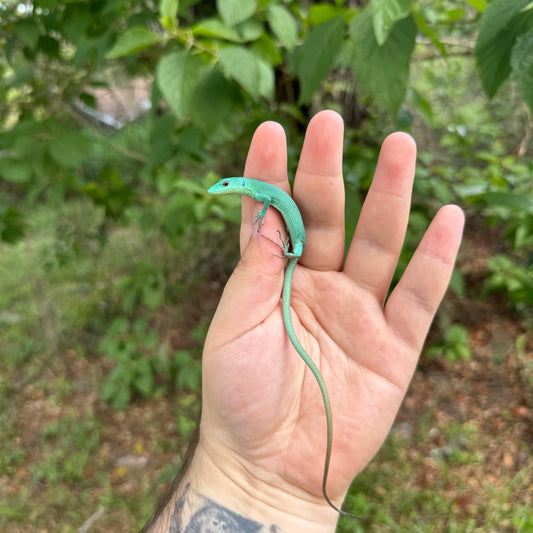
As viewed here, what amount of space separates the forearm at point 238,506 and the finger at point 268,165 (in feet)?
3.74

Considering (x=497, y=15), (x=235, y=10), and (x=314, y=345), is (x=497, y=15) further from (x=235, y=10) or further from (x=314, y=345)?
(x=314, y=345)

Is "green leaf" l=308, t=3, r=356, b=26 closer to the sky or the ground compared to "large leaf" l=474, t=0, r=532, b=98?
closer to the sky

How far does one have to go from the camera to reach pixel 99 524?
367cm

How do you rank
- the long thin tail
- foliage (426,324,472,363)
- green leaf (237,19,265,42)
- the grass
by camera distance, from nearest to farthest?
the long thin tail
green leaf (237,19,265,42)
the grass
foliage (426,324,472,363)

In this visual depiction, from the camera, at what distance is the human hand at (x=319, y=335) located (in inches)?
75.8

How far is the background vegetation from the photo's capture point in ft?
5.73

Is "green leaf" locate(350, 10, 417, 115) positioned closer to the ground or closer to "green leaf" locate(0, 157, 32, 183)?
"green leaf" locate(0, 157, 32, 183)

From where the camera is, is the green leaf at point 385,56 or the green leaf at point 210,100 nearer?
the green leaf at point 385,56

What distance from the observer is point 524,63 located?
1337mm

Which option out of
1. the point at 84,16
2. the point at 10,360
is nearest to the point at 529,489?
the point at 84,16

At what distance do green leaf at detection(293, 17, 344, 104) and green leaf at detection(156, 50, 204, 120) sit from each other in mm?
446

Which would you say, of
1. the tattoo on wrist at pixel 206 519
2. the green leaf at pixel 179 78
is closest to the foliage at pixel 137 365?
the tattoo on wrist at pixel 206 519

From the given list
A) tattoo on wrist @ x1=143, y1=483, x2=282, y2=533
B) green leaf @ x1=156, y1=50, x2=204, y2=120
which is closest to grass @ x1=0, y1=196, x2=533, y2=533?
tattoo on wrist @ x1=143, y1=483, x2=282, y2=533

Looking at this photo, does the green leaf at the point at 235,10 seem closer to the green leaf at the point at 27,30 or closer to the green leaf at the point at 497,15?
the green leaf at the point at 497,15
